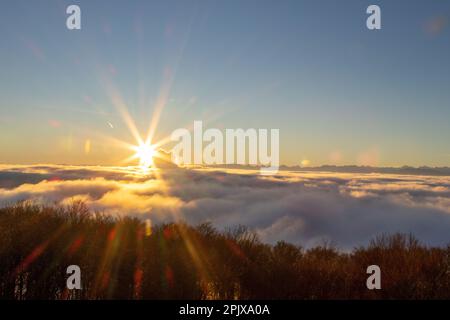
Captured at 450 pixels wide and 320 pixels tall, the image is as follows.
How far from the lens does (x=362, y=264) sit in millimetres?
9258

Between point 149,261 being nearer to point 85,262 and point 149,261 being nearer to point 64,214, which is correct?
point 85,262

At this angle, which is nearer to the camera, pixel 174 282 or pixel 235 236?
pixel 174 282

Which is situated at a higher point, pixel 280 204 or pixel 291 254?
pixel 291 254

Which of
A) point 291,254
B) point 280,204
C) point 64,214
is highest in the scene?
point 64,214

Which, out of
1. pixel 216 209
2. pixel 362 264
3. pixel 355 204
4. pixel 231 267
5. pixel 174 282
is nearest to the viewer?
pixel 174 282

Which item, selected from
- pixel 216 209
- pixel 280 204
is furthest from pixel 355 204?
pixel 216 209

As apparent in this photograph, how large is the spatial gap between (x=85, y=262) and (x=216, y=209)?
125 m

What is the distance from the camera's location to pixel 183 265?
8.16m

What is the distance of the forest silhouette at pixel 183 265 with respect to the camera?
699cm

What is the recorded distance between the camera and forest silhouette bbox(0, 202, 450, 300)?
22.9 feet

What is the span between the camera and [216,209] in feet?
434
